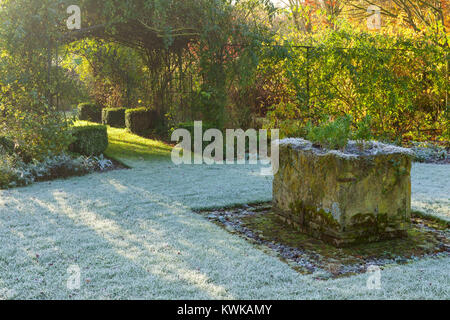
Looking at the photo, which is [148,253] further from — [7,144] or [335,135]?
[7,144]

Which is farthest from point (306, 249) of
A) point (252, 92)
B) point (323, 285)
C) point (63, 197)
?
point (252, 92)

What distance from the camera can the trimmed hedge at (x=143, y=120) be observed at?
13.1 meters

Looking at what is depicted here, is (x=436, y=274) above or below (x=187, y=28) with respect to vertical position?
below

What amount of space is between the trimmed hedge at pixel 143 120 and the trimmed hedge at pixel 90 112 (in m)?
4.51

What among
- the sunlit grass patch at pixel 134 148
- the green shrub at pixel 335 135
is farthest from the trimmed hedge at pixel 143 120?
the green shrub at pixel 335 135

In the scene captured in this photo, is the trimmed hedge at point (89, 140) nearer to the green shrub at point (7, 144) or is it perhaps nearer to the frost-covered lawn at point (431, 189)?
the green shrub at point (7, 144)

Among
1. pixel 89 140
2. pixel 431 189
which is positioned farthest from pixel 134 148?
pixel 431 189

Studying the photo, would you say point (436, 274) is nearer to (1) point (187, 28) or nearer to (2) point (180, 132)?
(1) point (187, 28)

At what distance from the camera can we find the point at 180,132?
10.9 metres

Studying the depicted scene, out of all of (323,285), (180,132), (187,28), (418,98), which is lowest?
(323,285)

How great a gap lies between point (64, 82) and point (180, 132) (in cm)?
322

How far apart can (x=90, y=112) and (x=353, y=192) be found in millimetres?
Result: 14767

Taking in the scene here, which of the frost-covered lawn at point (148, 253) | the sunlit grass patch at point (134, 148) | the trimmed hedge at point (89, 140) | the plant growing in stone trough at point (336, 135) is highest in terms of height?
the plant growing in stone trough at point (336, 135)

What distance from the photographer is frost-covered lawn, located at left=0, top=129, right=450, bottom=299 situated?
3.17 m
